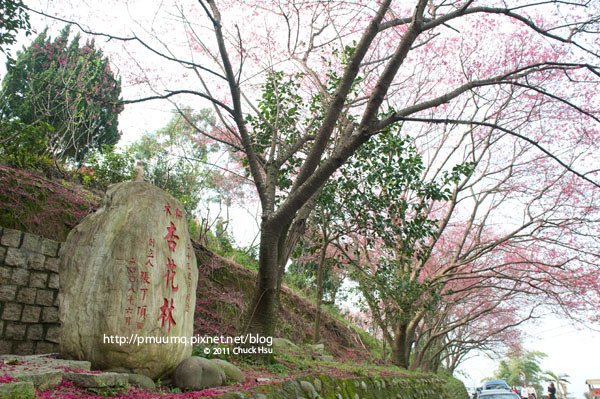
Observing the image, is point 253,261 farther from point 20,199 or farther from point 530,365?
point 530,365

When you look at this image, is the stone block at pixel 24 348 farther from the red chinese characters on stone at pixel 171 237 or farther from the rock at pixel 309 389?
the rock at pixel 309 389

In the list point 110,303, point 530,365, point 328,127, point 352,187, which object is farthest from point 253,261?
point 530,365

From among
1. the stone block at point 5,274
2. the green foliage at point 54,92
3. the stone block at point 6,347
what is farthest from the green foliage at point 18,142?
the green foliage at point 54,92

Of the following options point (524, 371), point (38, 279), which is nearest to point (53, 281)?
point (38, 279)

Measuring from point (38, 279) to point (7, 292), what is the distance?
0.48 metres

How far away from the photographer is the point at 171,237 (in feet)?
16.4

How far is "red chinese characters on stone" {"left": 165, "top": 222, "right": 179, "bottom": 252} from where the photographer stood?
4.98 metres

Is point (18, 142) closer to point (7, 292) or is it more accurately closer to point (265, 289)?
point (7, 292)

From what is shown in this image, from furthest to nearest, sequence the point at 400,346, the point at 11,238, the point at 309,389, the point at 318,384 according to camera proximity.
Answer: the point at 400,346 < the point at 11,238 < the point at 318,384 < the point at 309,389

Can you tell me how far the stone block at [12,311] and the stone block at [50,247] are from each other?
90 cm

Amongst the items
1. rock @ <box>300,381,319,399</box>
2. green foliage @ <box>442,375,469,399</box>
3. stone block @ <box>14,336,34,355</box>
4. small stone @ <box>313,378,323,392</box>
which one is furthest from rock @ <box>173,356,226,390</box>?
green foliage @ <box>442,375,469,399</box>

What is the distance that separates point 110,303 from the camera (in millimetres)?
4359

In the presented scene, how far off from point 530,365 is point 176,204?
5600 cm

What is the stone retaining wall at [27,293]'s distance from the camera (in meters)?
6.68
